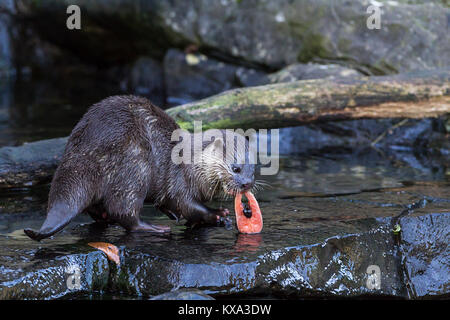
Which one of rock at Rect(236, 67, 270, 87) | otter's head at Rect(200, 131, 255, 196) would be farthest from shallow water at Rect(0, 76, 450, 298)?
rock at Rect(236, 67, 270, 87)

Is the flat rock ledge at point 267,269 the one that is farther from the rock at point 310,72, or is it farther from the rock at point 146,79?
the rock at point 146,79

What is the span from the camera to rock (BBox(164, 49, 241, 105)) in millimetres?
7840

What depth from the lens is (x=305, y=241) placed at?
9.48 ft

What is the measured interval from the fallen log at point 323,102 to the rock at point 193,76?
3123 millimetres

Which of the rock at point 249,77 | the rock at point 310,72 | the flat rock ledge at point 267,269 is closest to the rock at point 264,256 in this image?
the flat rock ledge at point 267,269

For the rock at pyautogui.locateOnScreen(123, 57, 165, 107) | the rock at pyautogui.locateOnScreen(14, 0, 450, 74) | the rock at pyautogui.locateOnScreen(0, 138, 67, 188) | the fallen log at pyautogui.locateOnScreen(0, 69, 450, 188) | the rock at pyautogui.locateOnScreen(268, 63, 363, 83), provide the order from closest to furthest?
the rock at pyautogui.locateOnScreen(0, 138, 67, 188)
the fallen log at pyautogui.locateOnScreen(0, 69, 450, 188)
the rock at pyautogui.locateOnScreen(268, 63, 363, 83)
the rock at pyautogui.locateOnScreen(14, 0, 450, 74)
the rock at pyautogui.locateOnScreen(123, 57, 165, 107)

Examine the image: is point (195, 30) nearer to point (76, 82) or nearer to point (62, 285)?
point (76, 82)

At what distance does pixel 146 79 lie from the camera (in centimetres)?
927

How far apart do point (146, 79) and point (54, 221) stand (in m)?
6.74

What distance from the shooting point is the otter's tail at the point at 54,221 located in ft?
8.75

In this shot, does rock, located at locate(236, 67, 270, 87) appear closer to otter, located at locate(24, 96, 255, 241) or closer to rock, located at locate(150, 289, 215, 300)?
otter, located at locate(24, 96, 255, 241)

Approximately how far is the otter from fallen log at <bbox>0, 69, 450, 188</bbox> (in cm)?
109

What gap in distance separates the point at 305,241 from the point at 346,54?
405 centimetres

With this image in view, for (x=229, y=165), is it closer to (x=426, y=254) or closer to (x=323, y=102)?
(x=426, y=254)
